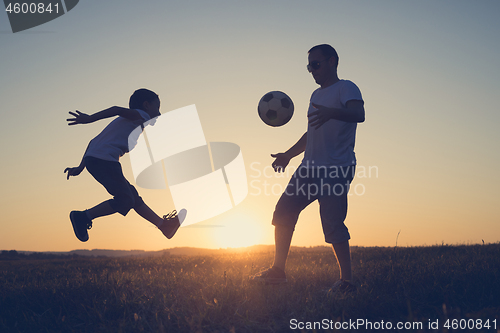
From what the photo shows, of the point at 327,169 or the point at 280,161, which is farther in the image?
the point at 280,161

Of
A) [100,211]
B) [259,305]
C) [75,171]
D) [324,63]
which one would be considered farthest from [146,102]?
[259,305]

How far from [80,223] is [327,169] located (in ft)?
11.7

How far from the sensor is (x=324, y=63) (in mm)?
4340

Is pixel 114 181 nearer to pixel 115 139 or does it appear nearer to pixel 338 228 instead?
pixel 115 139

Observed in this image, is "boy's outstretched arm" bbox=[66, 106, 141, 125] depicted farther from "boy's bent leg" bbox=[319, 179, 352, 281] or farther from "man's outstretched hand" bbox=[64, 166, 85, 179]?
"boy's bent leg" bbox=[319, 179, 352, 281]

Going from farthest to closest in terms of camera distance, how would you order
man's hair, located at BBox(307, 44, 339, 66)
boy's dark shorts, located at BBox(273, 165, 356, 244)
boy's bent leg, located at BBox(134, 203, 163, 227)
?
1. boy's bent leg, located at BBox(134, 203, 163, 227)
2. man's hair, located at BBox(307, 44, 339, 66)
3. boy's dark shorts, located at BBox(273, 165, 356, 244)

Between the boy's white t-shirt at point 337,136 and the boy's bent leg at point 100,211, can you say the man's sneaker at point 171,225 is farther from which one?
the boy's white t-shirt at point 337,136

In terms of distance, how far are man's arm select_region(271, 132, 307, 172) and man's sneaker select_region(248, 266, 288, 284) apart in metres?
1.35

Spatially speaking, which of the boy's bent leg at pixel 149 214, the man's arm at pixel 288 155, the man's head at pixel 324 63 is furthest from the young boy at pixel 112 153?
the man's head at pixel 324 63

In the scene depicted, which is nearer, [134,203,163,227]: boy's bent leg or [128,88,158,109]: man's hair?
[128,88,158,109]: man's hair

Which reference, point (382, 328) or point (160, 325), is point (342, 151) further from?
point (160, 325)

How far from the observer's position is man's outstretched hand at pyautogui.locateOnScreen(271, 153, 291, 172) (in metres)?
4.88

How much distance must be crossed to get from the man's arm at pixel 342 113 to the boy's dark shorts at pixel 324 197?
23.0 inches

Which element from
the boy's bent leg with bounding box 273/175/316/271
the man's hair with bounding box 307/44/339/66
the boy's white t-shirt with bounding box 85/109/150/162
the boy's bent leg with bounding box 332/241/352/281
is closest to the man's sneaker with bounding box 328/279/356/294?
the boy's bent leg with bounding box 332/241/352/281
